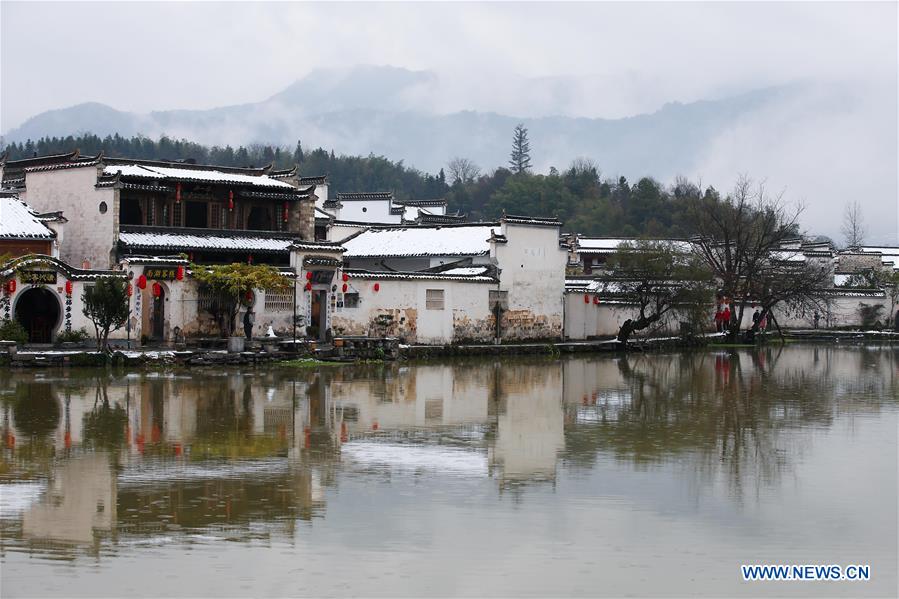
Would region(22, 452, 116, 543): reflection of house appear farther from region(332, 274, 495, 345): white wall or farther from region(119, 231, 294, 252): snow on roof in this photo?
region(332, 274, 495, 345): white wall

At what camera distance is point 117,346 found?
32.2 m

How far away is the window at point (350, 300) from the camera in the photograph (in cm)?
3794

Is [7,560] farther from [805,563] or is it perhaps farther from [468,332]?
[468,332]

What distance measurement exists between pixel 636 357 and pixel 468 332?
573cm

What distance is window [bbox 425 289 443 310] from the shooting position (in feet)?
132

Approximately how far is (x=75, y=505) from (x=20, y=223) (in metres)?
23.9

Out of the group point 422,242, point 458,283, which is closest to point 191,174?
point 458,283

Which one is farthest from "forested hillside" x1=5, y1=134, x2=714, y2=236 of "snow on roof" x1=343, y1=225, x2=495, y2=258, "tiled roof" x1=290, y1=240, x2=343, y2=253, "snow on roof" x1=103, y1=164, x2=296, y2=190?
"tiled roof" x1=290, y1=240, x2=343, y2=253

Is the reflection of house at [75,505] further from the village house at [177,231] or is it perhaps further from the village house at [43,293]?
the village house at [177,231]

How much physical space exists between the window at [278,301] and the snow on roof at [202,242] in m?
2.34

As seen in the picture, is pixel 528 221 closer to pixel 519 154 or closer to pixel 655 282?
pixel 655 282

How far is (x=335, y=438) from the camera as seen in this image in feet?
63.9

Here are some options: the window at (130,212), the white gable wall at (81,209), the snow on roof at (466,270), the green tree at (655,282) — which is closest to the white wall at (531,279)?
the snow on roof at (466,270)

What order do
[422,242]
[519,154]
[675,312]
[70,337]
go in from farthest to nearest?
1. [519,154]
2. [422,242]
3. [675,312]
4. [70,337]
